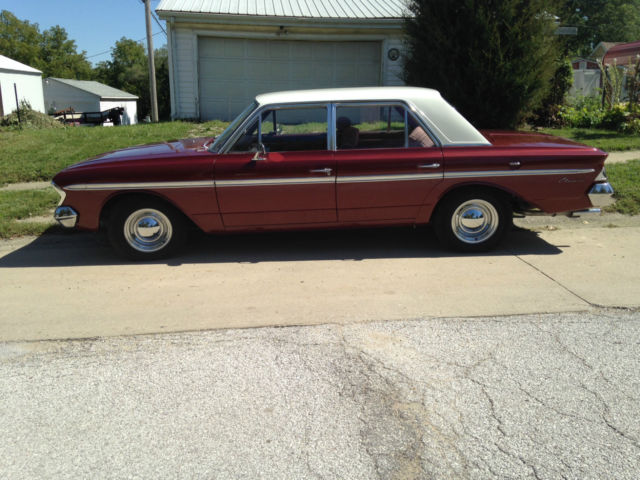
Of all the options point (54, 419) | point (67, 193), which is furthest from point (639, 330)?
point (67, 193)

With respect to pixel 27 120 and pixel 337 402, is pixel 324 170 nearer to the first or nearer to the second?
pixel 337 402

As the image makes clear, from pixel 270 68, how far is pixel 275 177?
10.5m

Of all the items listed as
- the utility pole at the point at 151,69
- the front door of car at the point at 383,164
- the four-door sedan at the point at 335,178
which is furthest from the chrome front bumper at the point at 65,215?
the utility pole at the point at 151,69

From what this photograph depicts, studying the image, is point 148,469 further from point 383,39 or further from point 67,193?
point 383,39

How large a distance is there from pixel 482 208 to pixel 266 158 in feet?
7.58

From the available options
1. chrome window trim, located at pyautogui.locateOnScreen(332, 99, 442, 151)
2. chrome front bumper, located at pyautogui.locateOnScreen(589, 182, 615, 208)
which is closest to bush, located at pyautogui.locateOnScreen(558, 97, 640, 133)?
chrome front bumper, located at pyautogui.locateOnScreen(589, 182, 615, 208)

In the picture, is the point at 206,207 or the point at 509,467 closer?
the point at 509,467

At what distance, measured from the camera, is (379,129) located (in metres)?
5.82

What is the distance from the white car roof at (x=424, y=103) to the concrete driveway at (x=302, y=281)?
1231 mm

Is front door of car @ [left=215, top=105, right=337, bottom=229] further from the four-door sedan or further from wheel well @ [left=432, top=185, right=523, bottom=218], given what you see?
wheel well @ [left=432, top=185, right=523, bottom=218]

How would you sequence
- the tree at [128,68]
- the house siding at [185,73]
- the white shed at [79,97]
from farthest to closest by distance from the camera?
the tree at [128,68] → the white shed at [79,97] → the house siding at [185,73]

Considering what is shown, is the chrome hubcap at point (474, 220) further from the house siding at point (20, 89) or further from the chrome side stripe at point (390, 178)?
the house siding at point (20, 89)

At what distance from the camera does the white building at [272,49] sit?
14312mm

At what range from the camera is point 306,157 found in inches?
220
